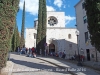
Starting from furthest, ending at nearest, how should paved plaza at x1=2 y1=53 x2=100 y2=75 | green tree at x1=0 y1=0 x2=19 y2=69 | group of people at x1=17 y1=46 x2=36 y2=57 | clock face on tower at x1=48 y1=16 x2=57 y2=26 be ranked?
1. clock face on tower at x1=48 y1=16 x2=57 y2=26
2. group of people at x1=17 y1=46 x2=36 y2=57
3. paved plaza at x1=2 y1=53 x2=100 y2=75
4. green tree at x1=0 y1=0 x2=19 y2=69

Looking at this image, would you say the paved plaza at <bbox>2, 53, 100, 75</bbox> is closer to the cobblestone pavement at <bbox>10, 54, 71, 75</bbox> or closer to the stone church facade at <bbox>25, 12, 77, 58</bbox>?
the cobblestone pavement at <bbox>10, 54, 71, 75</bbox>

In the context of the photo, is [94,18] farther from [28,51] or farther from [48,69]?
[28,51]

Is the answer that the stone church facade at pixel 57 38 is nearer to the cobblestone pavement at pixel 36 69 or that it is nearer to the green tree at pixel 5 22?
the cobblestone pavement at pixel 36 69

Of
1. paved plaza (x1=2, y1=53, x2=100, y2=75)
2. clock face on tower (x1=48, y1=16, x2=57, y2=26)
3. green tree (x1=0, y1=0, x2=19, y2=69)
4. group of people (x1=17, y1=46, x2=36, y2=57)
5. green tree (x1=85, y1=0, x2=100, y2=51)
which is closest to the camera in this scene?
green tree (x1=0, y1=0, x2=19, y2=69)

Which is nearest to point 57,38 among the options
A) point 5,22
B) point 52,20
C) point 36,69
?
point 52,20

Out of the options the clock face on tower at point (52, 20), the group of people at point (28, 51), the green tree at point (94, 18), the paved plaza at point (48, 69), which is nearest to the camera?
the green tree at point (94, 18)

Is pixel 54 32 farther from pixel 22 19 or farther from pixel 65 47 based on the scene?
pixel 22 19

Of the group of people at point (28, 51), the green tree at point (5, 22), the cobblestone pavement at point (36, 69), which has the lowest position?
the cobblestone pavement at point (36, 69)

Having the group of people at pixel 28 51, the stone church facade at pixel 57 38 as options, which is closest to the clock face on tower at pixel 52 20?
the stone church facade at pixel 57 38

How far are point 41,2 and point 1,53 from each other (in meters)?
24.7

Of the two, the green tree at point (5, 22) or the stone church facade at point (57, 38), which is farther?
the stone church facade at point (57, 38)

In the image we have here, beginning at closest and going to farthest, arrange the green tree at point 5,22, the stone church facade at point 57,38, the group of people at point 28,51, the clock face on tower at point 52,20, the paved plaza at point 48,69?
the green tree at point 5,22
the paved plaza at point 48,69
the group of people at point 28,51
the stone church facade at point 57,38
the clock face on tower at point 52,20

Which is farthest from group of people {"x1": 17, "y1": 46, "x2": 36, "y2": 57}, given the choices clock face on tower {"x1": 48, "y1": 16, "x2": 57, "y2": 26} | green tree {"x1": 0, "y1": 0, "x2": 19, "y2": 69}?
clock face on tower {"x1": 48, "y1": 16, "x2": 57, "y2": 26}

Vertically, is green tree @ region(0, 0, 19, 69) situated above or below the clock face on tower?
below
